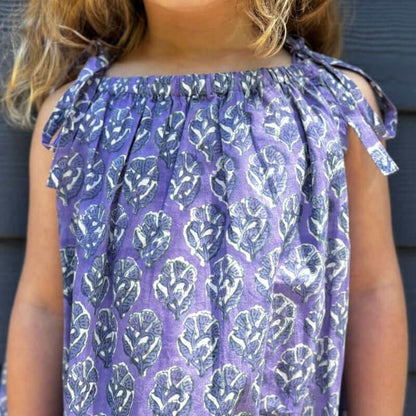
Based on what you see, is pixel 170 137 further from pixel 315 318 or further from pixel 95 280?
pixel 315 318

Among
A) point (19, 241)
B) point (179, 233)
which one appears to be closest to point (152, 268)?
point (179, 233)

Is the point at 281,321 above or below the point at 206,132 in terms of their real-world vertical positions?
below

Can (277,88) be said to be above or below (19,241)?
above

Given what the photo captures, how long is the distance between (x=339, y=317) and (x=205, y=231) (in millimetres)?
267

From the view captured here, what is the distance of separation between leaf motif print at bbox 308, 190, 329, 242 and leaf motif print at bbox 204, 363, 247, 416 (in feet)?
0.83

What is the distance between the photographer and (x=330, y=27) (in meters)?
1.61

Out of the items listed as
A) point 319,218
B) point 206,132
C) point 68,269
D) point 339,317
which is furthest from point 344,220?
point 68,269

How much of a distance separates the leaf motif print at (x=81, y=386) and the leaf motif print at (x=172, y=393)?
0.40ft

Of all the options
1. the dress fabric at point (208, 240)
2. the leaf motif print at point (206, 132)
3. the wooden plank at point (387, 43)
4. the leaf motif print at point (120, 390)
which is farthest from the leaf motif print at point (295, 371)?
the wooden plank at point (387, 43)

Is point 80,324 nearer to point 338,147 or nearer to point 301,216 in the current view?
point 301,216

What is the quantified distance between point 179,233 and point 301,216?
0.20m

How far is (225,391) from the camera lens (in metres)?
1.25

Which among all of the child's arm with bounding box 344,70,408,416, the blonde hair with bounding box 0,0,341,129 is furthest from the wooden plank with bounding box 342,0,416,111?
the child's arm with bounding box 344,70,408,416

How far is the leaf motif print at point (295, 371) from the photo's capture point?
1313 millimetres
